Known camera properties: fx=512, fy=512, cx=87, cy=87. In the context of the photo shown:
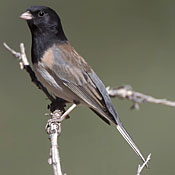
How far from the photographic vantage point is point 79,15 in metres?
6.14

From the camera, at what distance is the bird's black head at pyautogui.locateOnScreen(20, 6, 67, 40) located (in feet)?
11.2

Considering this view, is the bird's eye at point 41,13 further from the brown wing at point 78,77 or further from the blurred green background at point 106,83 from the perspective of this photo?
the blurred green background at point 106,83

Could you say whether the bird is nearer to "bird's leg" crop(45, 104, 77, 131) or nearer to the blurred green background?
"bird's leg" crop(45, 104, 77, 131)

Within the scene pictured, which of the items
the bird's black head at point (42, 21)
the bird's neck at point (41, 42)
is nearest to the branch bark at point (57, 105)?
the bird's neck at point (41, 42)

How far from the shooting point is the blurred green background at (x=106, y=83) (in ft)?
14.1

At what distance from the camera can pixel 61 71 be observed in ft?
11.0

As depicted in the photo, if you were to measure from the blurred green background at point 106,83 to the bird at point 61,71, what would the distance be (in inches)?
39.1

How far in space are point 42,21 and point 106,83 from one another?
1.98 m

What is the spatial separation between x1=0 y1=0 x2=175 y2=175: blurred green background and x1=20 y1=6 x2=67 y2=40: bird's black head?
126cm

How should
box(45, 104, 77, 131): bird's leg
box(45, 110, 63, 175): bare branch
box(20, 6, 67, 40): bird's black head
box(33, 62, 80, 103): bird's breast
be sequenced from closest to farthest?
box(45, 110, 63, 175): bare branch, box(45, 104, 77, 131): bird's leg, box(33, 62, 80, 103): bird's breast, box(20, 6, 67, 40): bird's black head

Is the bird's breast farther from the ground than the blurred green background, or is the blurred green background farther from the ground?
the bird's breast

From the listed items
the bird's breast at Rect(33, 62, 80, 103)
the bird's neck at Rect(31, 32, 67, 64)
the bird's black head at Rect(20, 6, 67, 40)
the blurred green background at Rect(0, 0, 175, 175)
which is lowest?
the blurred green background at Rect(0, 0, 175, 175)

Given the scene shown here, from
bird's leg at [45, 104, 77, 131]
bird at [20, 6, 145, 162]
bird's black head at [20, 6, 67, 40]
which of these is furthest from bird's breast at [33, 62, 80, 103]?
bird's black head at [20, 6, 67, 40]

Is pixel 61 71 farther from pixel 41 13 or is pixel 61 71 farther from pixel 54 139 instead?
pixel 54 139
